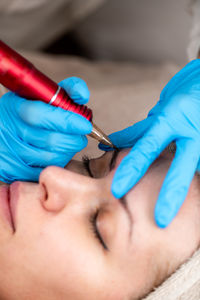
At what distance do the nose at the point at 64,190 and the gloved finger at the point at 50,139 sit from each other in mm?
103

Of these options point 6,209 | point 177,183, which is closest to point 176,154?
point 177,183

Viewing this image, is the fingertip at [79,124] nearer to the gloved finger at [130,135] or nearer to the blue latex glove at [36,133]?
the blue latex glove at [36,133]

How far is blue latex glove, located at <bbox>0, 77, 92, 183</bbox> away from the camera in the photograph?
80cm

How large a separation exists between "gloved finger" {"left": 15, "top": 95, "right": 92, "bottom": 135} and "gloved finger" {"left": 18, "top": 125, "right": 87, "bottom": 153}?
33 mm

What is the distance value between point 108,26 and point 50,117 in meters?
1.32

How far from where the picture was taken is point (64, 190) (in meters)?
0.75

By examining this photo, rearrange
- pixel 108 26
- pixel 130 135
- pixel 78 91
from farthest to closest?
1. pixel 108 26
2. pixel 130 135
3. pixel 78 91

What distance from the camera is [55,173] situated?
2.49 feet

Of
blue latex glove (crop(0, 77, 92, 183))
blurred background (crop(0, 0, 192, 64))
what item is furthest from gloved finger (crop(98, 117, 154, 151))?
blurred background (crop(0, 0, 192, 64))

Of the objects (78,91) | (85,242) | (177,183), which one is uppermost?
(78,91)

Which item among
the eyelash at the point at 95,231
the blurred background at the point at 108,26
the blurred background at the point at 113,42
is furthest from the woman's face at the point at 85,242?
the blurred background at the point at 108,26

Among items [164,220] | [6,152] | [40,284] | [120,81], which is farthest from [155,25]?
[40,284]

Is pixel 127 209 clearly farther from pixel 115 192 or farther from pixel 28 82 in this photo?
pixel 28 82

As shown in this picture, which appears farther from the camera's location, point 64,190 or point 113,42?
point 113,42
